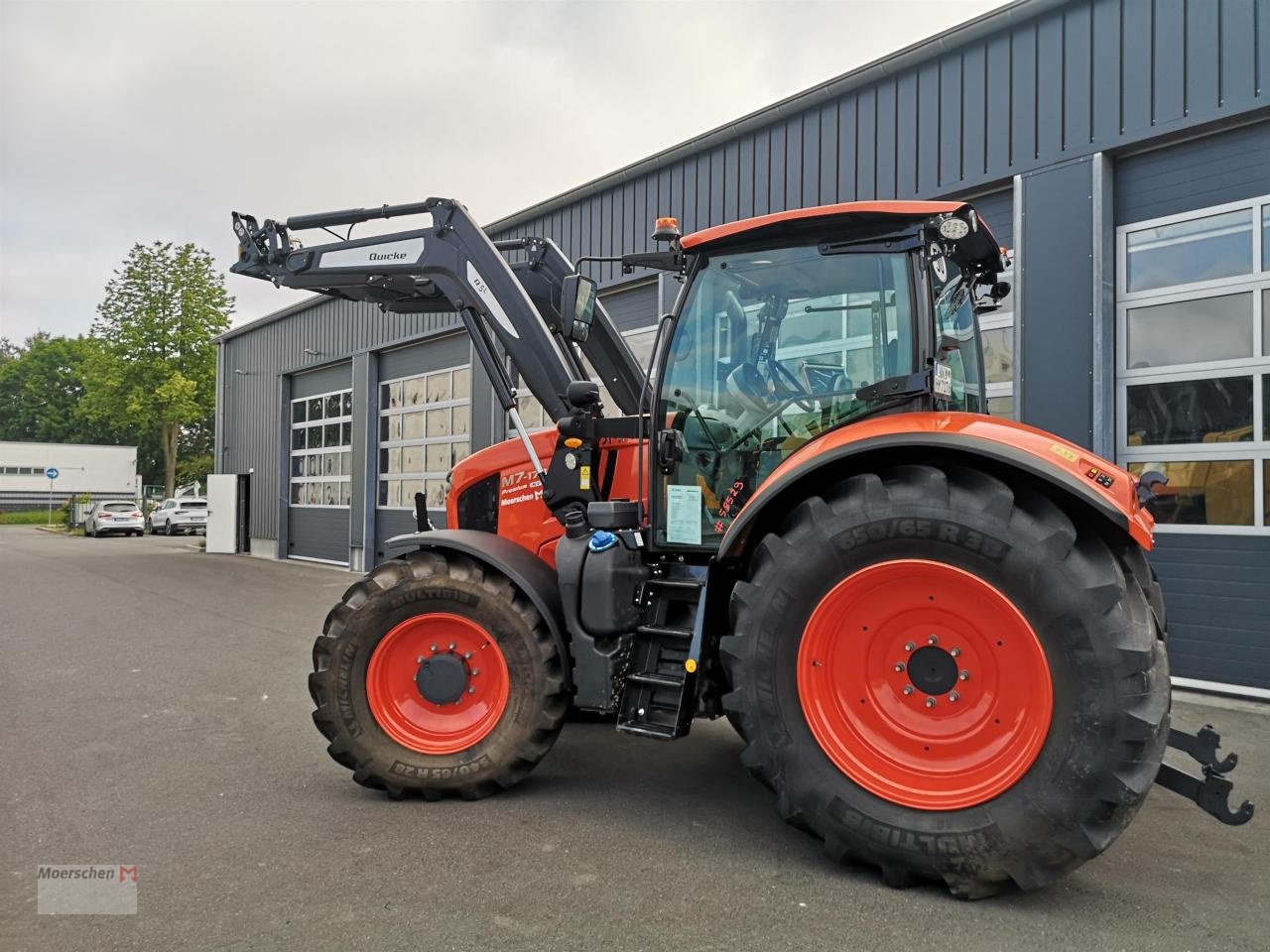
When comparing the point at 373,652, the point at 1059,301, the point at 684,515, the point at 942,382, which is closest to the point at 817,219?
the point at 942,382

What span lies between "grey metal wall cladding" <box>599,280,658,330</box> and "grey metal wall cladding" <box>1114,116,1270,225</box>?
535 cm

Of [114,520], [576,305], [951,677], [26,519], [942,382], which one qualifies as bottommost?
[26,519]

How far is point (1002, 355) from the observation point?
25.8 ft

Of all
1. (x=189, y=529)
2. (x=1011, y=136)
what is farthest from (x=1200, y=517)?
(x=189, y=529)

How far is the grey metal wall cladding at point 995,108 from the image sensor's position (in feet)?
21.6

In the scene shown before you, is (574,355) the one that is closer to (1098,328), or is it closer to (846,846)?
(846,846)

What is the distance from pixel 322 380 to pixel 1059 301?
16.2 meters

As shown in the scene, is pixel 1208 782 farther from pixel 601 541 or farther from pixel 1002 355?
pixel 1002 355

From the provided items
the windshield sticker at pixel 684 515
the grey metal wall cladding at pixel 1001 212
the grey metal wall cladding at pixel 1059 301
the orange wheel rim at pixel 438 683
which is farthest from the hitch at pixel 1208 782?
the grey metal wall cladding at pixel 1001 212

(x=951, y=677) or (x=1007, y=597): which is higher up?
(x=1007, y=597)

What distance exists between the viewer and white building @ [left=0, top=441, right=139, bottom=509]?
55.0 meters

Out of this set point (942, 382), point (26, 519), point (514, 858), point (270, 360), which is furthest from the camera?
point (26, 519)

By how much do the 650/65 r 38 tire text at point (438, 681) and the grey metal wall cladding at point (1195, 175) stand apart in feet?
20.3

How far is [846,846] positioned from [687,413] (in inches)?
77.8
